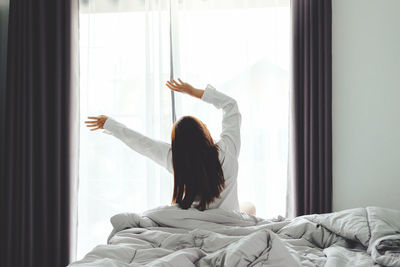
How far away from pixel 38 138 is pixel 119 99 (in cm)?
64

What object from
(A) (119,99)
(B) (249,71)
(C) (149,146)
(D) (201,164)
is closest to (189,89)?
(C) (149,146)

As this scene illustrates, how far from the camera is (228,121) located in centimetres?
200

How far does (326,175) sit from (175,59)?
4.40 feet

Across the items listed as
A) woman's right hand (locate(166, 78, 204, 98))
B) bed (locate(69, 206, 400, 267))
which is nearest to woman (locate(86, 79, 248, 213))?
bed (locate(69, 206, 400, 267))

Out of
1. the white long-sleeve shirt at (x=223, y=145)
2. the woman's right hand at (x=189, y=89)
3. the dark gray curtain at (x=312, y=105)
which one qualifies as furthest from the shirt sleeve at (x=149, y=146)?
the dark gray curtain at (x=312, y=105)

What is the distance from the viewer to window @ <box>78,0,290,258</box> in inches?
104

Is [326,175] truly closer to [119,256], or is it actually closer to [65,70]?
[119,256]

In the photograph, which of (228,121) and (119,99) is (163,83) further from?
(228,121)

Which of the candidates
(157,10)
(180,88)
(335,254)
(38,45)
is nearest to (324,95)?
(180,88)

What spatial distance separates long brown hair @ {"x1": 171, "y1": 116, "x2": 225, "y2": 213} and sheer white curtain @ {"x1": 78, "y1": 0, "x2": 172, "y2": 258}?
37.3 inches

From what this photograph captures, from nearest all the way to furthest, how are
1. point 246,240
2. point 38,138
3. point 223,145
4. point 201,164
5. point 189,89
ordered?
point 246,240 → point 201,164 → point 223,145 → point 189,89 → point 38,138

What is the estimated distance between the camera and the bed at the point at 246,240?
1028 millimetres

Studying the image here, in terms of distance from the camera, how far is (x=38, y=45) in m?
2.66

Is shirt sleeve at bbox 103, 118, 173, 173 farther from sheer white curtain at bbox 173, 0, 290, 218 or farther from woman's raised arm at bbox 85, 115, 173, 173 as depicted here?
sheer white curtain at bbox 173, 0, 290, 218
